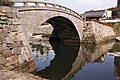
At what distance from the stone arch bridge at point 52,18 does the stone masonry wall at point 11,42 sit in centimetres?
141

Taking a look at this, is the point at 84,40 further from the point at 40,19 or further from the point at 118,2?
the point at 118,2

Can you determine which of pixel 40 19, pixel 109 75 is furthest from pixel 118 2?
pixel 109 75

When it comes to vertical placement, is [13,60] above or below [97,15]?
above

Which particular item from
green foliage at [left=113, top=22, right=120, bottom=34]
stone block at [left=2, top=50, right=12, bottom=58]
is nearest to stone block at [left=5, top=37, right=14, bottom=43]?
stone block at [left=2, top=50, right=12, bottom=58]

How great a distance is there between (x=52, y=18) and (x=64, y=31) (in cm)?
980

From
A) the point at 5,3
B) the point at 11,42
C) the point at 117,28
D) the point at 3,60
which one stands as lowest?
the point at 117,28

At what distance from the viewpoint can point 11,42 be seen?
1920 cm

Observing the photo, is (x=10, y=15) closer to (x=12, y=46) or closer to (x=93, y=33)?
(x=12, y=46)

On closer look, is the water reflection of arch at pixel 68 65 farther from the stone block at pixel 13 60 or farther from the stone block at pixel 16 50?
the stone block at pixel 16 50

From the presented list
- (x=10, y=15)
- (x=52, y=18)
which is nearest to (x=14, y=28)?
(x=10, y=15)

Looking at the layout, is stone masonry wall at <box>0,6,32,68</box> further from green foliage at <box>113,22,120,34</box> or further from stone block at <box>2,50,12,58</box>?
green foliage at <box>113,22,120,34</box>

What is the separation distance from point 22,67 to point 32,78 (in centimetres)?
903

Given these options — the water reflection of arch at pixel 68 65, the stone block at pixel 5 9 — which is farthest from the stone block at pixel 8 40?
the water reflection of arch at pixel 68 65

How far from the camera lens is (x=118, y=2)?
80.4 m
